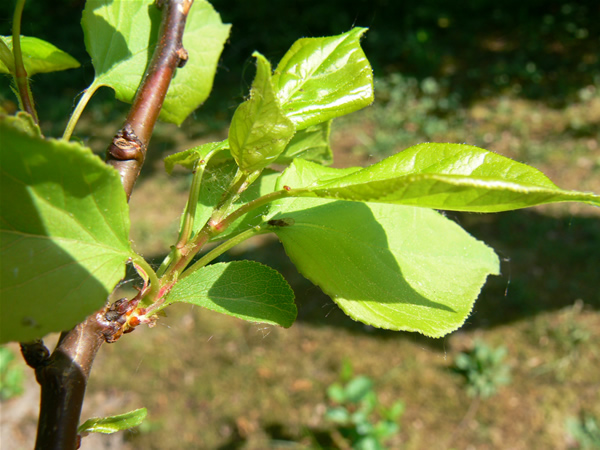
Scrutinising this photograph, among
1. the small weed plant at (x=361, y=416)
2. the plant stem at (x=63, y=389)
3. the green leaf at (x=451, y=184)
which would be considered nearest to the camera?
the green leaf at (x=451, y=184)

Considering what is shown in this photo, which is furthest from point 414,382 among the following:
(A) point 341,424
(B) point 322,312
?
(B) point 322,312

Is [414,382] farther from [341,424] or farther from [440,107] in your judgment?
[440,107]

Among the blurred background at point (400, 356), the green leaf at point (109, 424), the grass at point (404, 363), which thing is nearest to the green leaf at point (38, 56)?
the green leaf at point (109, 424)

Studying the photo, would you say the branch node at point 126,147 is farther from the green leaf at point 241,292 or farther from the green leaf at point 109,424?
the green leaf at point 109,424

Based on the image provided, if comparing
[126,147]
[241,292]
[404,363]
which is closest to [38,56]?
[126,147]

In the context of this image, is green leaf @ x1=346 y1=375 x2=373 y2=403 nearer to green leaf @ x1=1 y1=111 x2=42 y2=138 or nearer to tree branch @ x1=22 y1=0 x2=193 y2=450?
tree branch @ x1=22 y1=0 x2=193 y2=450

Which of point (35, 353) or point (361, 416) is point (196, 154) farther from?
point (361, 416)

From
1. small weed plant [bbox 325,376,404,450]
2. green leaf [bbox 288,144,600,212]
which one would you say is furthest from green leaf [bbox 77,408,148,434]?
small weed plant [bbox 325,376,404,450]
